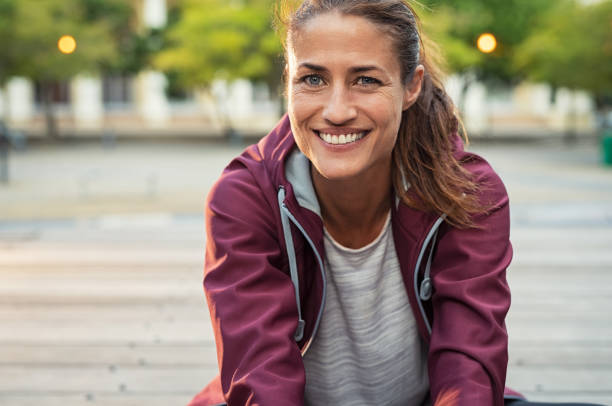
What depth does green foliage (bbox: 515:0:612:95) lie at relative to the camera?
22.7 m

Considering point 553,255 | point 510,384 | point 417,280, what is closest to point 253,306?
point 417,280

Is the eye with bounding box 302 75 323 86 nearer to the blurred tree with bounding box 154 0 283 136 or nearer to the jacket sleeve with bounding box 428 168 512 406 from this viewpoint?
the jacket sleeve with bounding box 428 168 512 406

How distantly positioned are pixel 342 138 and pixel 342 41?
206 millimetres

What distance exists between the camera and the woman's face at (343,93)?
166 cm

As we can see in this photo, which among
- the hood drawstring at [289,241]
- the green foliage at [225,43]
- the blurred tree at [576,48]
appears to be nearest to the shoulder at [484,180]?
the hood drawstring at [289,241]

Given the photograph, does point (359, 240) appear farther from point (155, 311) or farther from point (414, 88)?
point (155, 311)

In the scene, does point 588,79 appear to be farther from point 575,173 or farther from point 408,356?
point 408,356

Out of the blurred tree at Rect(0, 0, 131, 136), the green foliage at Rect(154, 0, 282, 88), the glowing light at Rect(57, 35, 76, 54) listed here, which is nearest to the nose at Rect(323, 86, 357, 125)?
the glowing light at Rect(57, 35, 76, 54)

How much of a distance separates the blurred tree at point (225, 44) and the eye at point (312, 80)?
2666cm

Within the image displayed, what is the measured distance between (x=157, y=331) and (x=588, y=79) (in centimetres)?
2186

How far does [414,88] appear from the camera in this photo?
185 centimetres

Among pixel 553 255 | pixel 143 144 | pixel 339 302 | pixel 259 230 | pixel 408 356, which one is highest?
pixel 259 230

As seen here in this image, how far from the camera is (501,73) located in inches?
1329

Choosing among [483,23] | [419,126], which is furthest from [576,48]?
[419,126]
